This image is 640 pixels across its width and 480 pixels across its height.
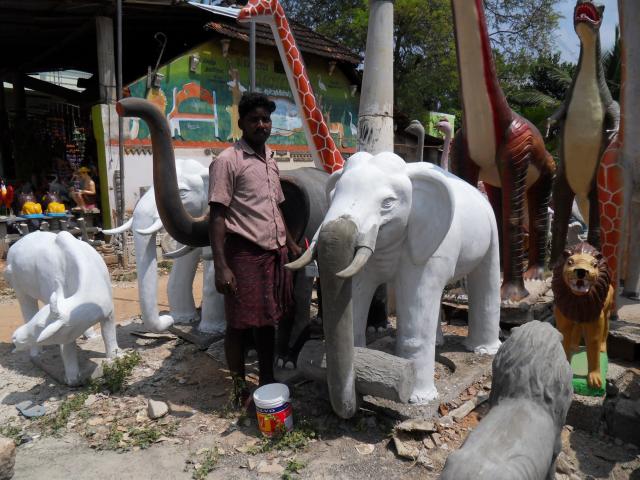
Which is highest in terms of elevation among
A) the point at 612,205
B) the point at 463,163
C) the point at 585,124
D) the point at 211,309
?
the point at 585,124

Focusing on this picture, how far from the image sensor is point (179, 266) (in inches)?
182

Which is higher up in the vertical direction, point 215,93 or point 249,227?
point 215,93

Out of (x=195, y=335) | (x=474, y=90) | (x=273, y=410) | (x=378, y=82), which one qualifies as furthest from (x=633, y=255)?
(x=195, y=335)

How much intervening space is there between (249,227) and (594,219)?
3.84m

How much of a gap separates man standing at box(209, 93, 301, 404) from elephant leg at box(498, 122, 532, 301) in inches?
85.4

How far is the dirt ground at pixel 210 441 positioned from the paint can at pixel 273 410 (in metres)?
0.08

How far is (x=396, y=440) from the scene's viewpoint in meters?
2.81

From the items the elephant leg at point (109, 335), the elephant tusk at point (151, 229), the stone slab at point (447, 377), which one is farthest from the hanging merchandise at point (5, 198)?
the stone slab at point (447, 377)

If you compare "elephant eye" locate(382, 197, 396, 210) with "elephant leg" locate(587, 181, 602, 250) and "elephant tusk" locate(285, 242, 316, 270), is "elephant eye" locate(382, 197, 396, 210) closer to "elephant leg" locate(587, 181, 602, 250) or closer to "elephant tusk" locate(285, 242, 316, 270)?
"elephant tusk" locate(285, 242, 316, 270)

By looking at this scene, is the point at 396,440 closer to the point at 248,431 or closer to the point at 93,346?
the point at 248,431

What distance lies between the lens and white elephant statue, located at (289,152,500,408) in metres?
2.57

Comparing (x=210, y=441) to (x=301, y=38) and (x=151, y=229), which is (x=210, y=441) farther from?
(x=301, y=38)

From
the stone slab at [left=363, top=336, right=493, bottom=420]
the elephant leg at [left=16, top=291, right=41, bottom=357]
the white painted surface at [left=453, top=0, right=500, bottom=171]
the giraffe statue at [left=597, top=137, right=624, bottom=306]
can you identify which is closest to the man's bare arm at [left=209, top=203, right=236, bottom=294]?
the stone slab at [left=363, top=336, right=493, bottom=420]

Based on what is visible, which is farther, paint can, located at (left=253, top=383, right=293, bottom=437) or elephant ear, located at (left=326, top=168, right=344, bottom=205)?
elephant ear, located at (left=326, top=168, right=344, bottom=205)
